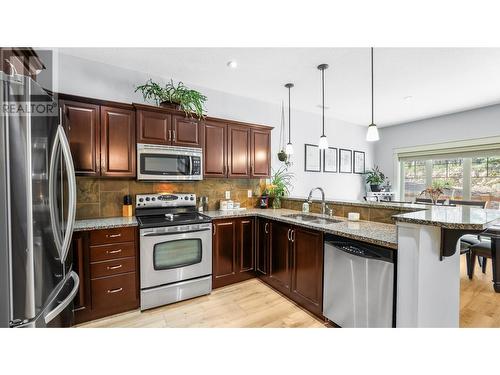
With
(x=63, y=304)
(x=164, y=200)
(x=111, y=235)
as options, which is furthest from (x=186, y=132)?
(x=63, y=304)

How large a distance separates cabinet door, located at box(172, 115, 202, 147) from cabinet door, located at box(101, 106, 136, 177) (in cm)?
45

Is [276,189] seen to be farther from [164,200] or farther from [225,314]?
[225,314]

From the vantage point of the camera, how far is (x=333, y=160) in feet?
15.8

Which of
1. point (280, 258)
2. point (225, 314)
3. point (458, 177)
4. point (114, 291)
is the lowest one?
point (225, 314)

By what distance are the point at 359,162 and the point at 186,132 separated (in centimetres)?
427

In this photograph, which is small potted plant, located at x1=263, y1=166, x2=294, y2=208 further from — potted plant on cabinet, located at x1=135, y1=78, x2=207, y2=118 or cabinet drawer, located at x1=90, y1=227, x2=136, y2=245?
cabinet drawer, located at x1=90, y1=227, x2=136, y2=245

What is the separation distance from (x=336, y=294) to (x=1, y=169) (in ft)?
7.81

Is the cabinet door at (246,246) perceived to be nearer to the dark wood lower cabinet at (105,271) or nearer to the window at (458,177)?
the dark wood lower cabinet at (105,271)

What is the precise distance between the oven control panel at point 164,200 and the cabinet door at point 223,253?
1.82 feet

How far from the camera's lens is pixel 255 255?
9.69ft

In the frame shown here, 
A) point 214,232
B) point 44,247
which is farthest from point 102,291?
point 214,232

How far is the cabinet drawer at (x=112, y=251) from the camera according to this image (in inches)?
79.7

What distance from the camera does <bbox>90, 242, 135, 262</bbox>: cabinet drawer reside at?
6.64ft

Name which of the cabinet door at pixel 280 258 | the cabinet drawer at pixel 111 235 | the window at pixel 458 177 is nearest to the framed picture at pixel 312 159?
the cabinet door at pixel 280 258
